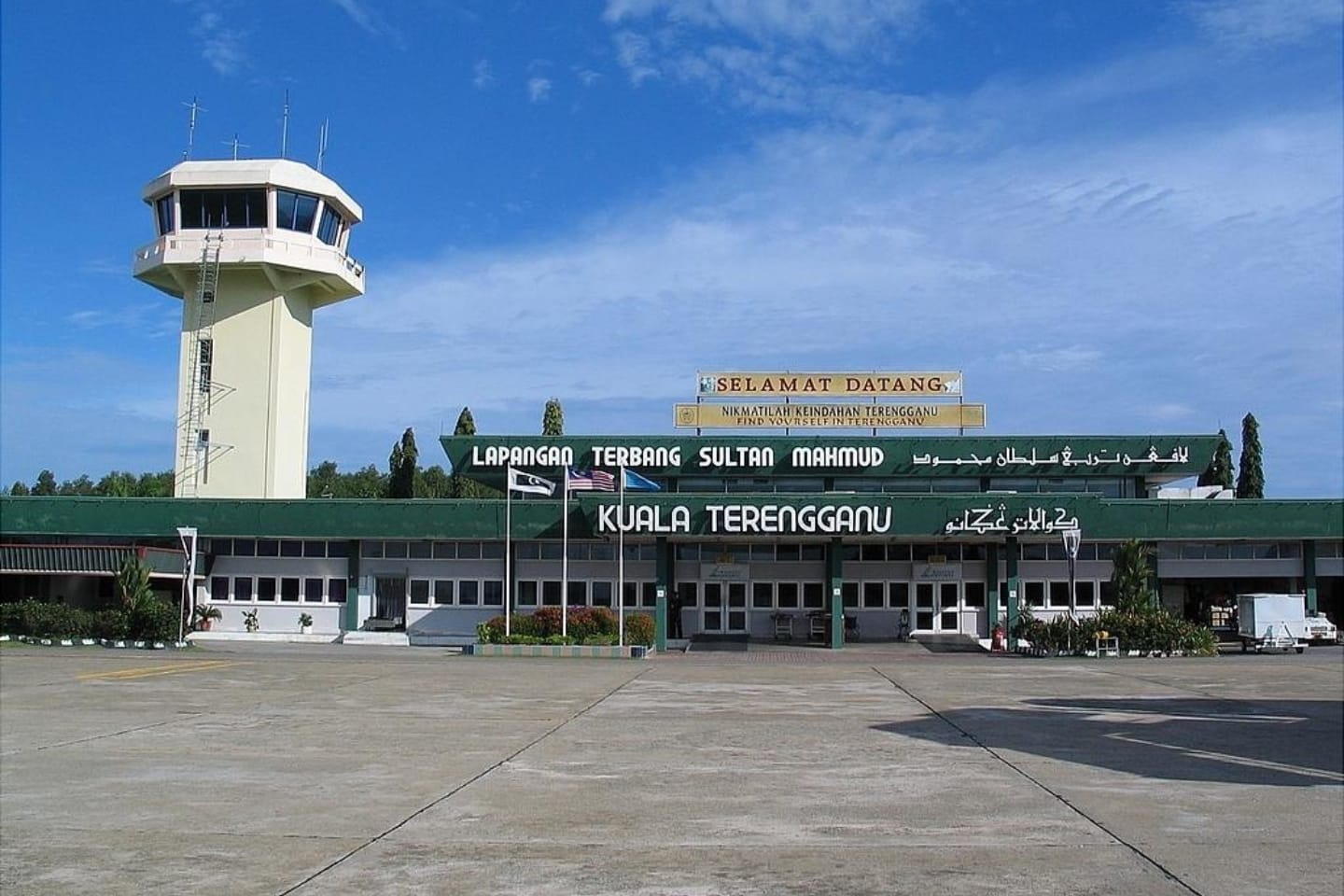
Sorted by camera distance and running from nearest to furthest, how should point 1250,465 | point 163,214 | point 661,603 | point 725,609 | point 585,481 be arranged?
point 585,481 → point 661,603 → point 725,609 → point 163,214 → point 1250,465

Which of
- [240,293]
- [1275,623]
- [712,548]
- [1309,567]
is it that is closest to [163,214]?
[240,293]

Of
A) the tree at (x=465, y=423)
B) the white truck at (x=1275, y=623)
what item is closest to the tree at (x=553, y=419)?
the tree at (x=465, y=423)

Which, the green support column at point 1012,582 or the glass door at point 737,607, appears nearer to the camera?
the green support column at point 1012,582

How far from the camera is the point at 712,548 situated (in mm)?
52562

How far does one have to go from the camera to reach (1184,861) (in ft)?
31.4

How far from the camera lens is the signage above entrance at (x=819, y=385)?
56.9 metres

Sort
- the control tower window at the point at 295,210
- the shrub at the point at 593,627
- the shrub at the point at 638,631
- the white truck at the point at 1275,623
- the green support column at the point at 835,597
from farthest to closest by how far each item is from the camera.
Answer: the control tower window at the point at 295,210 < the green support column at the point at 835,597 < the white truck at the point at 1275,623 < the shrub at the point at 638,631 < the shrub at the point at 593,627

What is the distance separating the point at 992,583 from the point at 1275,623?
34.8 ft

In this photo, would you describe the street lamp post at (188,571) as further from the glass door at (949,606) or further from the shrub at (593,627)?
the glass door at (949,606)

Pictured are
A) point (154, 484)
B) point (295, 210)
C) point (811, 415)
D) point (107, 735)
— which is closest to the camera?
point (107, 735)

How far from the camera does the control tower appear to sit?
53250mm

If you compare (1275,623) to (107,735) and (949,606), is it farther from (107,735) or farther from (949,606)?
(107,735)

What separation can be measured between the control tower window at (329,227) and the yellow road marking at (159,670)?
25684 mm

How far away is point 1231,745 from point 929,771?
17.6 feet
